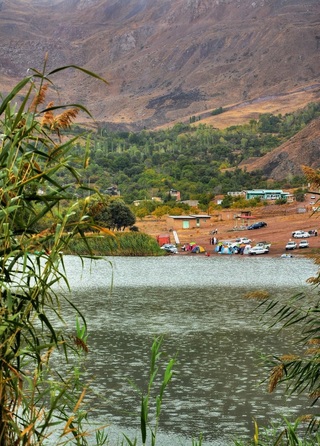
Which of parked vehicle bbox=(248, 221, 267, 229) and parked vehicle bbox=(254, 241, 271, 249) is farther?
parked vehicle bbox=(248, 221, 267, 229)

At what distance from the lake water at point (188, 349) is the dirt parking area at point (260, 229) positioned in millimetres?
35479

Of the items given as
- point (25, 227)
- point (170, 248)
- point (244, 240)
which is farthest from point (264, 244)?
point (25, 227)

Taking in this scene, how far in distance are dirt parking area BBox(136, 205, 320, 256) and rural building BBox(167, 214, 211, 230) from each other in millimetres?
741

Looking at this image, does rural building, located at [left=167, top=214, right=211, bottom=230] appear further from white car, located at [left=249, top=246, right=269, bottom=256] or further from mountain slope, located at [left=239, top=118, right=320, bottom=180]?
mountain slope, located at [left=239, top=118, right=320, bottom=180]

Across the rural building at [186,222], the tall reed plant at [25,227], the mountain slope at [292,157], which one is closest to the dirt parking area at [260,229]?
the rural building at [186,222]

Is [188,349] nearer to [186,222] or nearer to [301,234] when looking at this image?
[301,234]

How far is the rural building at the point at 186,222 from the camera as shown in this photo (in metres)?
94.4

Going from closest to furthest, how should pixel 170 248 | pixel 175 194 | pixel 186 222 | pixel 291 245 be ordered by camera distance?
pixel 291 245 → pixel 170 248 → pixel 186 222 → pixel 175 194

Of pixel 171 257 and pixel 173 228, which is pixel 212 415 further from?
pixel 173 228

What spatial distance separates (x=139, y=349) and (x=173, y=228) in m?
73.7

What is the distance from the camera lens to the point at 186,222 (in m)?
94.7

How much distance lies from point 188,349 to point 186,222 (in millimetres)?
73929

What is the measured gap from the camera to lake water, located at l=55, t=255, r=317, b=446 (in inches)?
543

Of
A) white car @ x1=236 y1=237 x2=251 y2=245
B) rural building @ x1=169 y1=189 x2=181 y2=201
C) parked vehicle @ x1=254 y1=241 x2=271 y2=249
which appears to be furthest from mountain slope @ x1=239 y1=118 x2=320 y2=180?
parked vehicle @ x1=254 y1=241 x2=271 y2=249
